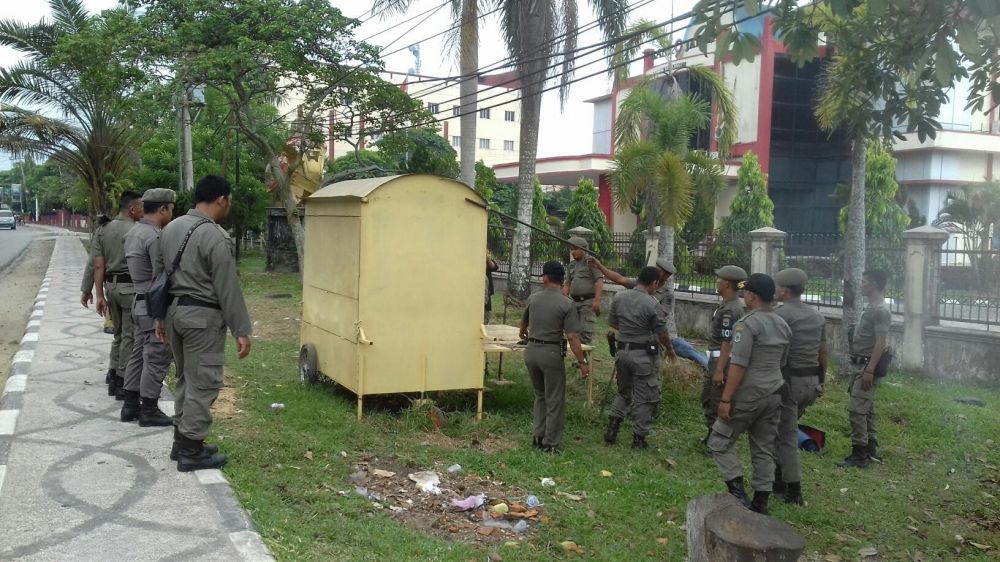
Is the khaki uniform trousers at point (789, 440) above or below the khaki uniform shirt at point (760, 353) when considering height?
below

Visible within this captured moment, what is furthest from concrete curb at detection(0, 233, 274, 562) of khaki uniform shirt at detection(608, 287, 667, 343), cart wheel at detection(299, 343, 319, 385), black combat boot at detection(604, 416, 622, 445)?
khaki uniform shirt at detection(608, 287, 667, 343)

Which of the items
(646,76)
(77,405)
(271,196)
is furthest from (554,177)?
(77,405)

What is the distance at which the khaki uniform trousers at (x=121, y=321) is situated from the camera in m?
6.91

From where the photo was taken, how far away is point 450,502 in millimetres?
5406

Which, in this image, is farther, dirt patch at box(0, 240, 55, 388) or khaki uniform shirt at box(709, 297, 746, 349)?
dirt patch at box(0, 240, 55, 388)

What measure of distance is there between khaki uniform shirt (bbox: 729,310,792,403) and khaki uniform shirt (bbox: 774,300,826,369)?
2.03 ft

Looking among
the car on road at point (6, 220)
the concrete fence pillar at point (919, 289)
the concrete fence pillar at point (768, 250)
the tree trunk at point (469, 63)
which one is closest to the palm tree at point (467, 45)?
the tree trunk at point (469, 63)

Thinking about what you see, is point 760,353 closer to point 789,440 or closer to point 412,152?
point 789,440

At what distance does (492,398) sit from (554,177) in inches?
908

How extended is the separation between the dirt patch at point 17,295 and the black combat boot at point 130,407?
97.9 inches

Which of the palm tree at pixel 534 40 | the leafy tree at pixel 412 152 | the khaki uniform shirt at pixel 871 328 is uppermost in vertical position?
the palm tree at pixel 534 40

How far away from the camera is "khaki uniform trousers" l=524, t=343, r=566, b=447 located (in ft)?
21.5

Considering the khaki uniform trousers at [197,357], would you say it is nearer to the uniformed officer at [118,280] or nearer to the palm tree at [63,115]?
the uniformed officer at [118,280]

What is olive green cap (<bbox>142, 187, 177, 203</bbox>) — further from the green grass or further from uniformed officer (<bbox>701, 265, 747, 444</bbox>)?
uniformed officer (<bbox>701, 265, 747, 444</bbox>)
